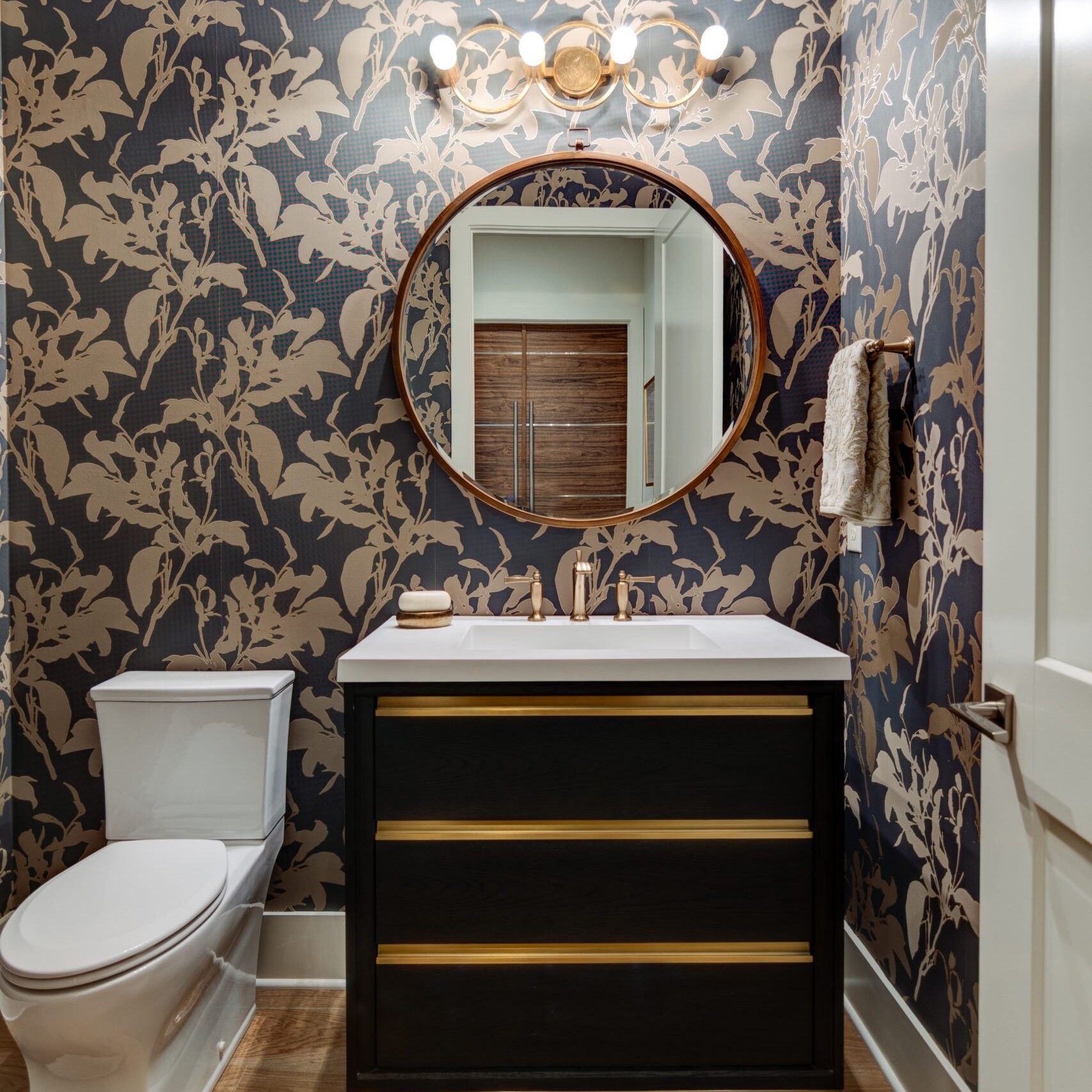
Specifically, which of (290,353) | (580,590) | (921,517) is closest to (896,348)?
(921,517)

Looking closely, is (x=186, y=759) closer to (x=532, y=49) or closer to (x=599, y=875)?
(x=599, y=875)

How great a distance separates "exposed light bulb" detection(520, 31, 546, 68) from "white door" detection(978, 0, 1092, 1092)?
1121mm

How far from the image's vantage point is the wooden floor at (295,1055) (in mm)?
1568

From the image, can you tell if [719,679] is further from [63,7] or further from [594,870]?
[63,7]

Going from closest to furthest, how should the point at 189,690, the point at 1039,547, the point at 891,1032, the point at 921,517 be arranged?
the point at 1039,547 → the point at 921,517 → the point at 891,1032 → the point at 189,690

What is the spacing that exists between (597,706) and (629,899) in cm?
Result: 35

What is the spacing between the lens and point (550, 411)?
1.86 m

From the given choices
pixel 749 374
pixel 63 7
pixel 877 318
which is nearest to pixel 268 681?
pixel 749 374

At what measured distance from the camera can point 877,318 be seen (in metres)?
1.67

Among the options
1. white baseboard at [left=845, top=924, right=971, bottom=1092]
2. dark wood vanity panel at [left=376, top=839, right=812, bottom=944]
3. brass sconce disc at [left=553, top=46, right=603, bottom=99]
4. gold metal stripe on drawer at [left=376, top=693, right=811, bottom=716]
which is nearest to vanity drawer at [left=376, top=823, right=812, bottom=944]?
dark wood vanity panel at [left=376, top=839, right=812, bottom=944]

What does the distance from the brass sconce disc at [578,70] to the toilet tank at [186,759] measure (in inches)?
60.6

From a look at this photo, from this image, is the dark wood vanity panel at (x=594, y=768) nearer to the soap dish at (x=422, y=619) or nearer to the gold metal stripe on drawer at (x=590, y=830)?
the gold metal stripe on drawer at (x=590, y=830)

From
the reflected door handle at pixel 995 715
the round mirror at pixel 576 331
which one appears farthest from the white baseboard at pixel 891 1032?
the round mirror at pixel 576 331

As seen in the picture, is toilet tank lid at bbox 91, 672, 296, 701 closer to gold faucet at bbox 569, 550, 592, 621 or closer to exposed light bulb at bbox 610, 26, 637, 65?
gold faucet at bbox 569, 550, 592, 621
